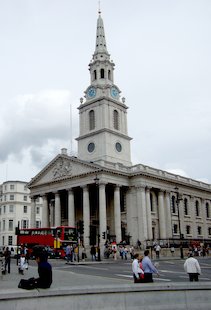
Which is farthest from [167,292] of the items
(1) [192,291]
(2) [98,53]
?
(2) [98,53]

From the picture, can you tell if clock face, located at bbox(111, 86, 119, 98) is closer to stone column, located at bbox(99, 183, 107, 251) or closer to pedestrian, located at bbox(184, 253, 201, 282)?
stone column, located at bbox(99, 183, 107, 251)

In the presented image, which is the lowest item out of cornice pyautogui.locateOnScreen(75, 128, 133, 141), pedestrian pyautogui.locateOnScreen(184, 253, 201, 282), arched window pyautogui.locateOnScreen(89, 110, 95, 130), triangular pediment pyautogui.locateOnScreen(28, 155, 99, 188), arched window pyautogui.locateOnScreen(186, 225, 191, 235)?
pedestrian pyautogui.locateOnScreen(184, 253, 201, 282)

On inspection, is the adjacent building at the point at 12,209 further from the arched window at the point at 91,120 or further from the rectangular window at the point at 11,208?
the arched window at the point at 91,120

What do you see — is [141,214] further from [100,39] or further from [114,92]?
[100,39]

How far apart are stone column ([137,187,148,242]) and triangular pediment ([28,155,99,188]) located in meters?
7.47

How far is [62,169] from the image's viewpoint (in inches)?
2312

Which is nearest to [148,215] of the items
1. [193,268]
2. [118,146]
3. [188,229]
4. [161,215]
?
[161,215]

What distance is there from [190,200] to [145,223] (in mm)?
15082

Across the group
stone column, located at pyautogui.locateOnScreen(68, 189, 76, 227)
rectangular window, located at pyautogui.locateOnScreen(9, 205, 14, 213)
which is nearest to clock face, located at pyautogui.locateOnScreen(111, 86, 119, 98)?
stone column, located at pyautogui.locateOnScreen(68, 189, 76, 227)

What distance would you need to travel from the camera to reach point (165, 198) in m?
59.9

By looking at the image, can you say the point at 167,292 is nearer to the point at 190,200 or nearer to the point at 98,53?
the point at 190,200

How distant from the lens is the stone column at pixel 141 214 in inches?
2099

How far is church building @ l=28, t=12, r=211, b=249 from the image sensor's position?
53.9 metres

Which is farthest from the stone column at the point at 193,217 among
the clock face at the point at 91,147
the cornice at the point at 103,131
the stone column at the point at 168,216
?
the clock face at the point at 91,147
